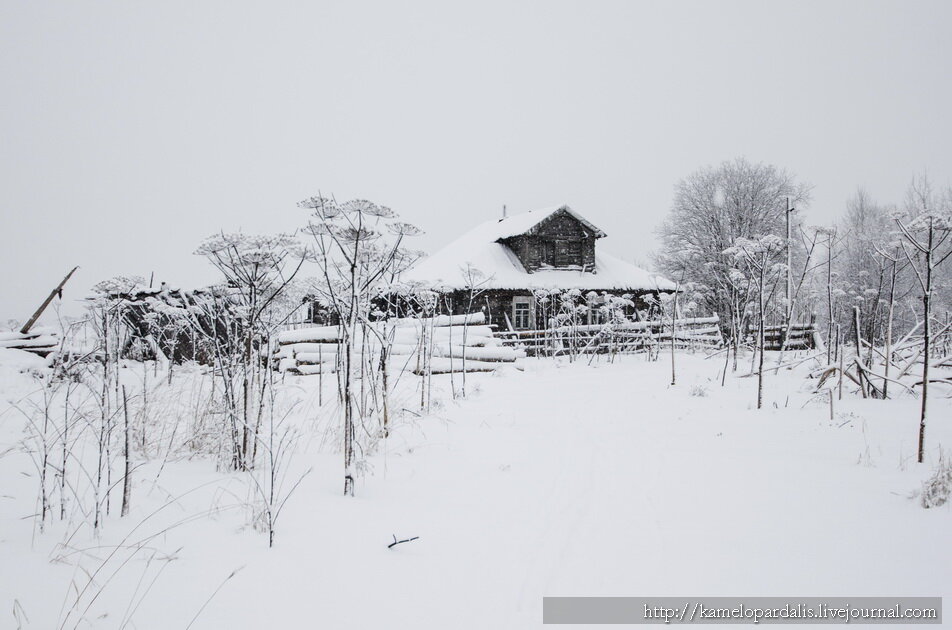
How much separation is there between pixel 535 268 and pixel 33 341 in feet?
54.0

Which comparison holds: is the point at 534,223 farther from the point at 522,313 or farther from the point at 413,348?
the point at 413,348

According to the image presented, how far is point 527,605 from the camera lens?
2.18 metres

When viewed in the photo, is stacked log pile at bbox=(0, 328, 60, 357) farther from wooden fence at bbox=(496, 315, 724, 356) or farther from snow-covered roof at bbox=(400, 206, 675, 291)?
wooden fence at bbox=(496, 315, 724, 356)

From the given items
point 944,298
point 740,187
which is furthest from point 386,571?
point 944,298

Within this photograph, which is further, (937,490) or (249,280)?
(249,280)

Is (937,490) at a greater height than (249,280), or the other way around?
(249,280)

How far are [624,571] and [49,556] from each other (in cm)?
271

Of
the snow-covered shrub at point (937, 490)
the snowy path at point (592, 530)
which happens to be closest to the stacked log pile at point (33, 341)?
the snowy path at point (592, 530)

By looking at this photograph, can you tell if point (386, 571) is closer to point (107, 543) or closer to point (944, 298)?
point (107, 543)

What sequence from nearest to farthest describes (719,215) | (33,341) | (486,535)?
1. (486,535)
2. (33,341)
3. (719,215)

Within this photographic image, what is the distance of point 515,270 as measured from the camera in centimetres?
2075

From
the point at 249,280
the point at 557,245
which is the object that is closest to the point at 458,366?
the point at 249,280

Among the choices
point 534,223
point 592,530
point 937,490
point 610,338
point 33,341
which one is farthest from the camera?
point 534,223

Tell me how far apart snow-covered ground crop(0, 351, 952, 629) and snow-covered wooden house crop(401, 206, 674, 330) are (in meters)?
14.9
